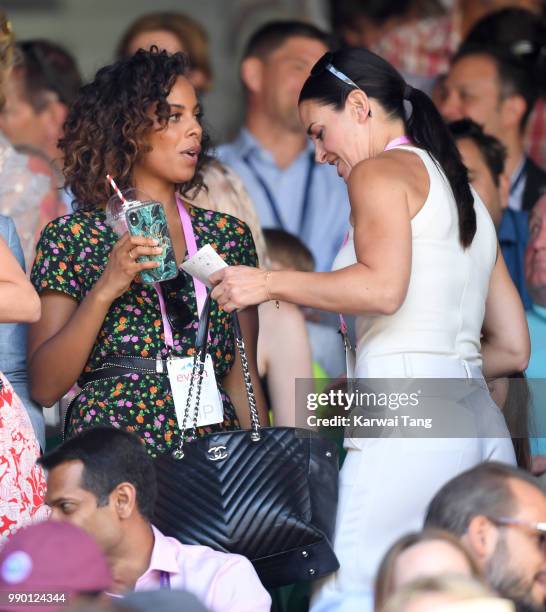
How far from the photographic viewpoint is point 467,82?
6.39 metres

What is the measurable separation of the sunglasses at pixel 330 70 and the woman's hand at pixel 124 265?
25.3 inches

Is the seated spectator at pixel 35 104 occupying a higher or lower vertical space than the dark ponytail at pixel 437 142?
higher

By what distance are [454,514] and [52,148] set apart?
361 cm

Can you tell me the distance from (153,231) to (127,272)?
4.8 inches

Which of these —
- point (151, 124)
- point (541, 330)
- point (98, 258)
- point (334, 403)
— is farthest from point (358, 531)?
point (541, 330)

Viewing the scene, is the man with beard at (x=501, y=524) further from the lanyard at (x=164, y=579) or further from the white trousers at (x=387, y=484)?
the lanyard at (x=164, y=579)

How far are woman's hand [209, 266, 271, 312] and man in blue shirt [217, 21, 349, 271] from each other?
292 centimetres

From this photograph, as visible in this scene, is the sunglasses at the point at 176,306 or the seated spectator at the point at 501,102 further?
the seated spectator at the point at 501,102

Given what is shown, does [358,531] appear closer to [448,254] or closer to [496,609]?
[448,254]

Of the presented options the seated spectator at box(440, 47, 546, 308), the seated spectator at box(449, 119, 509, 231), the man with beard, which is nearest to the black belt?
the man with beard

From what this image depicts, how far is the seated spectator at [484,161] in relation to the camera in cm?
520

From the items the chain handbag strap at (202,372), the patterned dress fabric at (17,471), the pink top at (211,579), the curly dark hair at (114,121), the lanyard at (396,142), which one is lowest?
the pink top at (211,579)

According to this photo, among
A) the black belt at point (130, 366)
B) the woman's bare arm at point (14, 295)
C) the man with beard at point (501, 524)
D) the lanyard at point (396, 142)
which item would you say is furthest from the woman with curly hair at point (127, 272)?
the man with beard at point (501, 524)

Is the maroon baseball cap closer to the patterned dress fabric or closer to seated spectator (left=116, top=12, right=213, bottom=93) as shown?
the patterned dress fabric
